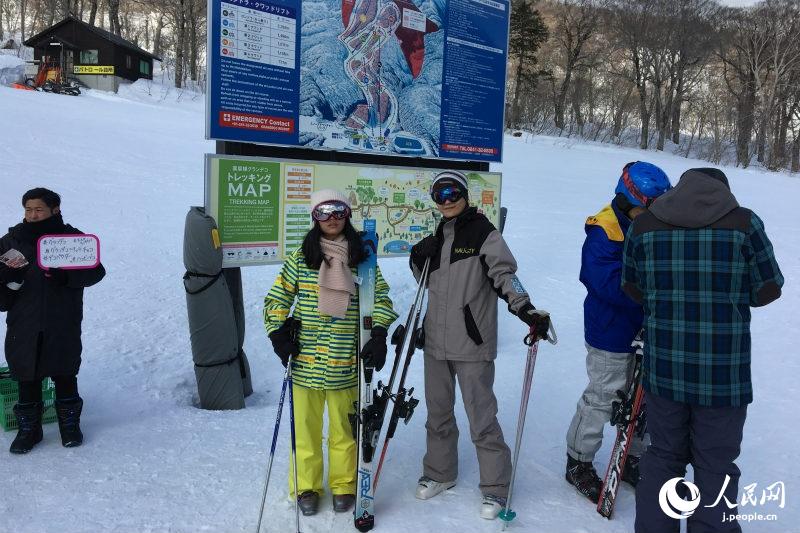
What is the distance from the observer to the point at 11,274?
347cm

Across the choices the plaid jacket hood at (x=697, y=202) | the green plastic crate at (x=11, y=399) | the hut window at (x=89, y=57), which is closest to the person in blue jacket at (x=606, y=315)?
the plaid jacket hood at (x=697, y=202)

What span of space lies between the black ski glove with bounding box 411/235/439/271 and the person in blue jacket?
2.59ft

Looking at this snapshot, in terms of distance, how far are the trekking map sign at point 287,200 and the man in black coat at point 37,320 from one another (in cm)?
98

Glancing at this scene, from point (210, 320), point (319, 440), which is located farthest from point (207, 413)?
point (319, 440)

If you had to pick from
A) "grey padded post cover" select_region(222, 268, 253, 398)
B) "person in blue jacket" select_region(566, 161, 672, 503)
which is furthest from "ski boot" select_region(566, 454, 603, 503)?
"grey padded post cover" select_region(222, 268, 253, 398)

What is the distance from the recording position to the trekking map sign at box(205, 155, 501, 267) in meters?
4.31

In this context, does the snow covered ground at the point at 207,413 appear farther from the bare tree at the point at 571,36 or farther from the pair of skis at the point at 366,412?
the bare tree at the point at 571,36

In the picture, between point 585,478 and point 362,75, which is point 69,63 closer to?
point 362,75

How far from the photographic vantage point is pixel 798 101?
129ft

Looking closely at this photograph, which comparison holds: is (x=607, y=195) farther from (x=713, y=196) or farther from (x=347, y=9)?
(x=713, y=196)

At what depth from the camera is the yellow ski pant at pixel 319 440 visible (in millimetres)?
3146

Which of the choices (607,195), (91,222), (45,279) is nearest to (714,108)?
(607,195)

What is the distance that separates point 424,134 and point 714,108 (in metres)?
45.9
